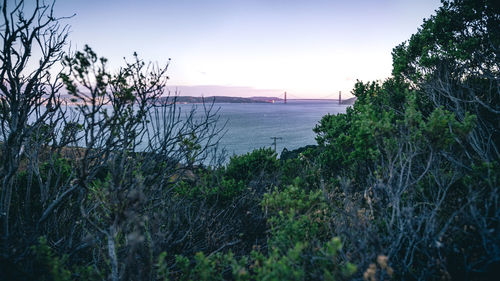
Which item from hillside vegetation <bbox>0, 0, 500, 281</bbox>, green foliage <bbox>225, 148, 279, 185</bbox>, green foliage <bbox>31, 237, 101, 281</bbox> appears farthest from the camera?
green foliage <bbox>225, 148, 279, 185</bbox>

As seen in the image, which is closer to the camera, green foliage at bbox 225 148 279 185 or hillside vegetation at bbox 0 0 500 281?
hillside vegetation at bbox 0 0 500 281

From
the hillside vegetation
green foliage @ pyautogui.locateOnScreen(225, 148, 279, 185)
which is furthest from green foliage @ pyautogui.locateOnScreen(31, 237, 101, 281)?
green foliage @ pyautogui.locateOnScreen(225, 148, 279, 185)

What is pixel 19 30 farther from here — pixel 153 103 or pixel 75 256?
pixel 75 256

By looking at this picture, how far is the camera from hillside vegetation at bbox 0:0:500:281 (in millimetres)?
3873

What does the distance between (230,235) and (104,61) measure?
660 cm

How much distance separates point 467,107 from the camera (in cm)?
968

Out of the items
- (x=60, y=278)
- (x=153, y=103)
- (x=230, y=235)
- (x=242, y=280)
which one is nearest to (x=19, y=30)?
(x=153, y=103)

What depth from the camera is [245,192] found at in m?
10.9

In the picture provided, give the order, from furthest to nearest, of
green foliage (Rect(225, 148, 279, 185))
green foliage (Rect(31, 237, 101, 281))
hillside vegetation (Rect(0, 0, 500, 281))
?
green foliage (Rect(225, 148, 279, 185)) → hillside vegetation (Rect(0, 0, 500, 281)) → green foliage (Rect(31, 237, 101, 281))

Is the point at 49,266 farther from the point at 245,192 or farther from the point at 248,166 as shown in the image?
the point at 248,166

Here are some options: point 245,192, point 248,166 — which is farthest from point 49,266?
point 248,166

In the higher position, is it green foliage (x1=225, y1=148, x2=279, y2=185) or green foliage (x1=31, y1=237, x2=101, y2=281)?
green foliage (x1=31, y1=237, x2=101, y2=281)

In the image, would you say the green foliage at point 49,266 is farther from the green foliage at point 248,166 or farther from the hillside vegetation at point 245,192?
the green foliage at point 248,166

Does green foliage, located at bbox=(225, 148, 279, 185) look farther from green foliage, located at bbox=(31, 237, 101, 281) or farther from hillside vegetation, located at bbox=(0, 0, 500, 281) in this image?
green foliage, located at bbox=(31, 237, 101, 281)
